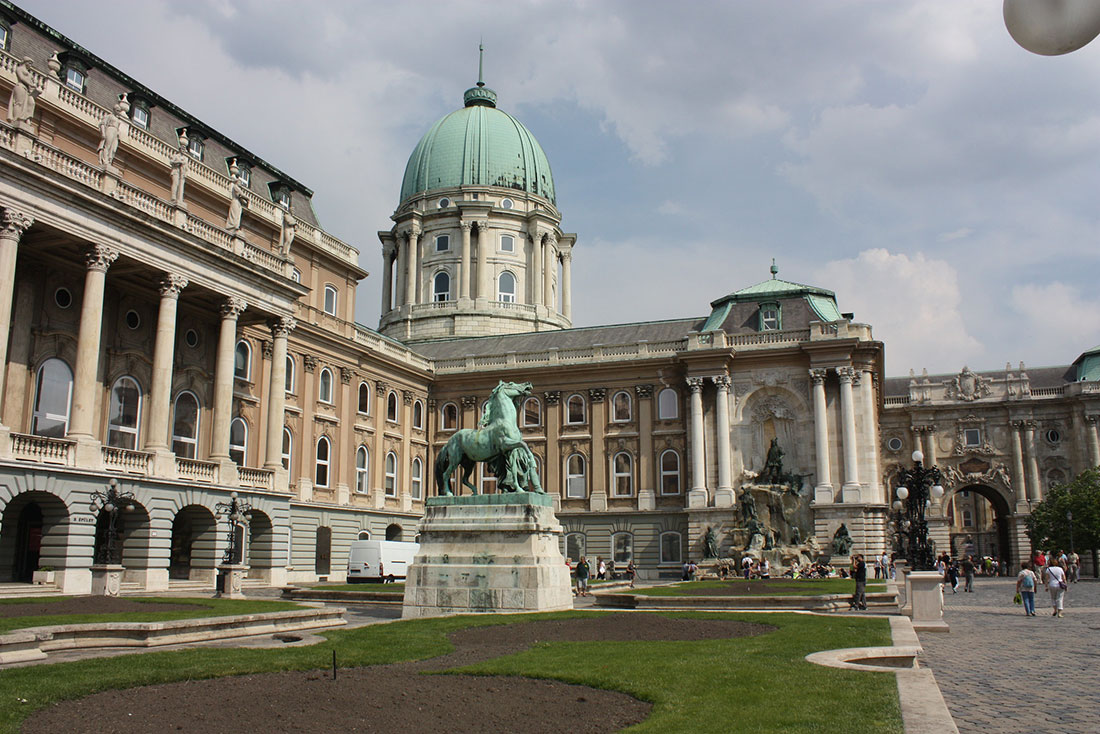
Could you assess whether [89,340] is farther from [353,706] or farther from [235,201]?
[353,706]

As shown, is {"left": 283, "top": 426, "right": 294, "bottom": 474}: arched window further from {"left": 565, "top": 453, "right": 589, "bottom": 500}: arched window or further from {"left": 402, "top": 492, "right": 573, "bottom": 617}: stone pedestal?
{"left": 402, "top": 492, "right": 573, "bottom": 617}: stone pedestal

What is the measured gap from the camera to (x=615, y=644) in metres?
15.6

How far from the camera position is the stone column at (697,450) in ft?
180

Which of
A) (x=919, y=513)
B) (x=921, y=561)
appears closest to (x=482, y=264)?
(x=919, y=513)

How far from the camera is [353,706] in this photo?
9.96 metres

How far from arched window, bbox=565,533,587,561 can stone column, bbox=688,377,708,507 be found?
772 centimetres

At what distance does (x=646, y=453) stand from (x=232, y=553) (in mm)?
30332

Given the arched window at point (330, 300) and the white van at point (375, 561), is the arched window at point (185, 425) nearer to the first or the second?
the white van at point (375, 561)

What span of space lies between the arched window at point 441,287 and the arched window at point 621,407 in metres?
23.3

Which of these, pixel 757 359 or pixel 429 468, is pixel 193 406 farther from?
pixel 757 359

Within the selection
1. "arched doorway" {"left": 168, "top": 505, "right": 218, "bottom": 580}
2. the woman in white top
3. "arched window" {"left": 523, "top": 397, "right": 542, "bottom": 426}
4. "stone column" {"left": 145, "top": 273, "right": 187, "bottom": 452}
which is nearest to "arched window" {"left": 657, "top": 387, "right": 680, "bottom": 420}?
"arched window" {"left": 523, "top": 397, "right": 542, "bottom": 426}

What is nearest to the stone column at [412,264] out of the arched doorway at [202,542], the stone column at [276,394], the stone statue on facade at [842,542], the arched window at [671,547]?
the arched window at [671,547]

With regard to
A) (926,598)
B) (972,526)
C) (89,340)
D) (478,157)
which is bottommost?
(926,598)

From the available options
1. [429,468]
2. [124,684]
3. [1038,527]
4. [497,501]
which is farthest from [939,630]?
[1038,527]
